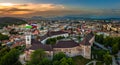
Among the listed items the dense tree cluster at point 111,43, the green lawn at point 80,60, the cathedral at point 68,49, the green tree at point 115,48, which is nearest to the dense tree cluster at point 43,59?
the cathedral at point 68,49

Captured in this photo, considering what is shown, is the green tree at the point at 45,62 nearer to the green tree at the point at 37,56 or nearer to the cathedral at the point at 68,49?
the green tree at the point at 37,56

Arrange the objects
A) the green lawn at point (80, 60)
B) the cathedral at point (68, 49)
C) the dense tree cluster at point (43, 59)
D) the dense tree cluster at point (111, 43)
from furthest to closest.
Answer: the dense tree cluster at point (111, 43) → the cathedral at point (68, 49) → the green lawn at point (80, 60) → the dense tree cluster at point (43, 59)

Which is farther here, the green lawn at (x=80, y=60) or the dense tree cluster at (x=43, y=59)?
the green lawn at (x=80, y=60)

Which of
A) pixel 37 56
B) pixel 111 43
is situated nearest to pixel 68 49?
pixel 37 56

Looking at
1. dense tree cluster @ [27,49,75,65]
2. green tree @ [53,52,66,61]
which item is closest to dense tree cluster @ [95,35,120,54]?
green tree @ [53,52,66,61]

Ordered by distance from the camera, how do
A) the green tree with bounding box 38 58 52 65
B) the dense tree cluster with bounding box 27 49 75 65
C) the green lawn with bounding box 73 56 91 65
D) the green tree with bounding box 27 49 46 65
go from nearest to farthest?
1. the green tree with bounding box 38 58 52 65
2. the dense tree cluster with bounding box 27 49 75 65
3. the green tree with bounding box 27 49 46 65
4. the green lawn with bounding box 73 56 91 65

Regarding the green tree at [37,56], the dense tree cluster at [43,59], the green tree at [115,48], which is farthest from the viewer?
the green tree at [115,48]

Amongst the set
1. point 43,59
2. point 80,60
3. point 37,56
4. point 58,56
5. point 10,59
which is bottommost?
point 10,59

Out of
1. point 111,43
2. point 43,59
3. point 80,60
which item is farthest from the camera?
point 111,43

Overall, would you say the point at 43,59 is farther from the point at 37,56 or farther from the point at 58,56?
the point at 58,56

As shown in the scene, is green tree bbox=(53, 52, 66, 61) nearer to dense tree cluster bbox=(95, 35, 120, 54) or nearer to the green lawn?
the green lawn

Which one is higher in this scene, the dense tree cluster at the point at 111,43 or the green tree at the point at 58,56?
the green tree at the point at 58,56
